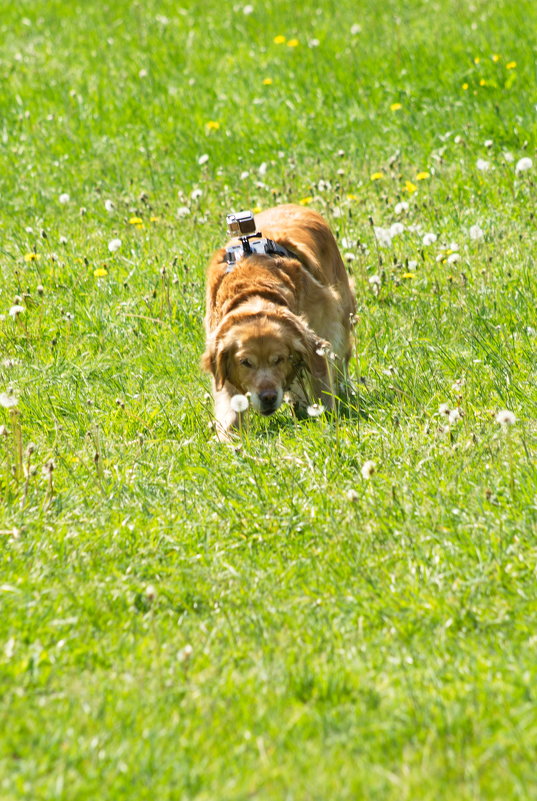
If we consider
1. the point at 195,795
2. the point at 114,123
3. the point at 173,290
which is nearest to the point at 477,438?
the point at 195,795

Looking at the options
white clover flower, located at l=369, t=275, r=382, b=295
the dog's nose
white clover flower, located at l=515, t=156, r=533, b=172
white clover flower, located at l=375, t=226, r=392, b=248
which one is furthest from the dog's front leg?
white clover flower, located at l=515, t=156, r=533, b=172

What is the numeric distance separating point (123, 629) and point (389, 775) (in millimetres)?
1062

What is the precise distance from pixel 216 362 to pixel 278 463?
1.28m

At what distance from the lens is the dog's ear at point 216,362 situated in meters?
5.46

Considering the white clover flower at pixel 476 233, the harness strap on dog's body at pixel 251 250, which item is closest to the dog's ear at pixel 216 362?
the harness strap on dog's body at pixel 251 250

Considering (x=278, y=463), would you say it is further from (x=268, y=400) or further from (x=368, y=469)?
(x=268, y=400)

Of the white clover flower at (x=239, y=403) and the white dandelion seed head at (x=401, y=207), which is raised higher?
the white dandelion seed head at (x=401, y=207)

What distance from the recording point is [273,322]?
213 inches

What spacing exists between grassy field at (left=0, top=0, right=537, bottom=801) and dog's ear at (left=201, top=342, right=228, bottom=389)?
6.2 inches

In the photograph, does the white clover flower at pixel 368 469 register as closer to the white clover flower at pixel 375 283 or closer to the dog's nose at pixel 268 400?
the dog's nose at pixel 268 400

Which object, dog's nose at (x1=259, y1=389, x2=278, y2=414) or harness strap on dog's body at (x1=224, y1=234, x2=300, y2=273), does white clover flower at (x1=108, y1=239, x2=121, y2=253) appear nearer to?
harness strap on dog's body at (x1=224, y1=234, x2=300, y2=273)

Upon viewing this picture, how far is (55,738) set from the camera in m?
2.76

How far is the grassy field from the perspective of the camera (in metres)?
2.77

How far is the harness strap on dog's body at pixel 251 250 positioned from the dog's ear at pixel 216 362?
538 mm
